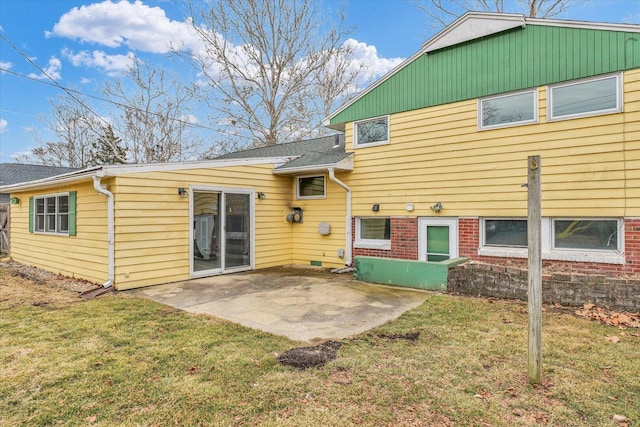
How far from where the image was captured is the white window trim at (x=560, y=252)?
5.94m

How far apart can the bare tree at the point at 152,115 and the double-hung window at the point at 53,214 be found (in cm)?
1194

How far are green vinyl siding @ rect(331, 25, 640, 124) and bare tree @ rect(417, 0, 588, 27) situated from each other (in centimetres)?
808

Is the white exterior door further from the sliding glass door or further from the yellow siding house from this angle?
the sliding glass door

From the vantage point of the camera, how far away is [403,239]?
838 centimetres

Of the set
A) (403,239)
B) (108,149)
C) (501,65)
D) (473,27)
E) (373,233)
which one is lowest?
(403,239)

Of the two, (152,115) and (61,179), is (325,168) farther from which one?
(152,115)

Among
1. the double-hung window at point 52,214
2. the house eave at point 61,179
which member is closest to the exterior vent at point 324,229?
the house eave at point 61,179

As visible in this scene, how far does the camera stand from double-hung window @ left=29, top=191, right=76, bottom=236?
26.6 feet

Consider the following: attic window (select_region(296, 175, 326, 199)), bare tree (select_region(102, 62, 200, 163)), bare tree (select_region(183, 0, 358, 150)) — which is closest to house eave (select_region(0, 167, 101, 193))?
attic window (select_region(296, 175, 326, 199))

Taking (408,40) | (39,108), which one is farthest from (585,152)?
(39,108)

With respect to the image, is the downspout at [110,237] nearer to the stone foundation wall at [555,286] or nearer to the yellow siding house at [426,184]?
the yellow siding house at [426,184]

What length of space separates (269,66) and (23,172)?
13.8 meters

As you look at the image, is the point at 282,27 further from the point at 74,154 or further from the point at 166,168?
the point at 74,154

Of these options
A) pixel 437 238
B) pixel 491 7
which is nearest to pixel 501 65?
pixel 437 238
